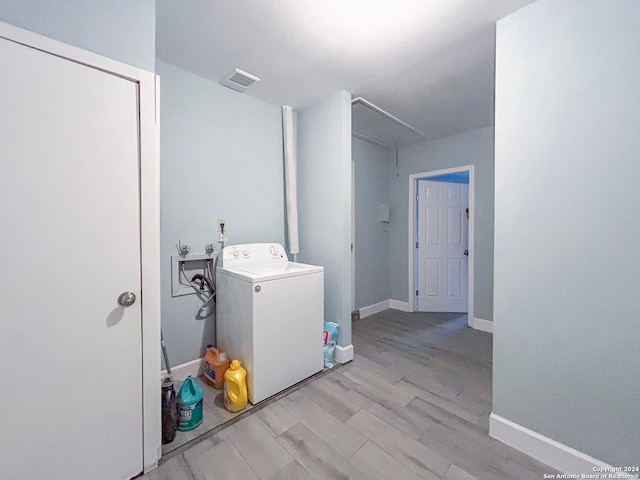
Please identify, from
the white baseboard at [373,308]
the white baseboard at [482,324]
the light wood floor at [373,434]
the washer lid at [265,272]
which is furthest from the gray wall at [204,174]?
the white baseboard at [482,324]

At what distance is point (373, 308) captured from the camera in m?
3.77

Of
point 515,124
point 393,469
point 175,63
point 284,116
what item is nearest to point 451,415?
point 393,469

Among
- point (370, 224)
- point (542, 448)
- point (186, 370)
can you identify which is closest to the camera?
point (542, 448)

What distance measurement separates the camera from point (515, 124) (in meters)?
1.37

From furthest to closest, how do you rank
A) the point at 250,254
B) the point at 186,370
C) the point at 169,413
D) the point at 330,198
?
the point at 330,198 < the point at 250,254 < the point at 186,370 < the point at 169,413

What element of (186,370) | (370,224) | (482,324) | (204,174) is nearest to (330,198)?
(204,174)

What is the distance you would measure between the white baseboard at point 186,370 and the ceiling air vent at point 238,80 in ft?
7.58

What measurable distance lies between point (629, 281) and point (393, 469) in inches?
54.1

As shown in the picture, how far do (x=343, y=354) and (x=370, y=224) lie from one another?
200 cm

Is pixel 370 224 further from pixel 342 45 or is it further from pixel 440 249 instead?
pixel 342 45

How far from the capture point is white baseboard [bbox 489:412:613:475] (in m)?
1.19

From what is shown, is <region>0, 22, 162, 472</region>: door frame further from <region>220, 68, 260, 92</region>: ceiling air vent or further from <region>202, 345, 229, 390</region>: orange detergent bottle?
<region>220, 68, 260, 92</region>: ceiling air vent

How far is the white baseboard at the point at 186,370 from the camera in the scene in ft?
6.56

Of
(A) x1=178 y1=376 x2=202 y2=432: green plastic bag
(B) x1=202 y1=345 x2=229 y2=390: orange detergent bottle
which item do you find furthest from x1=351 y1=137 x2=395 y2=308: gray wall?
(A) x1=178 y1=376 x2=202 y2=432: green plastic bag
